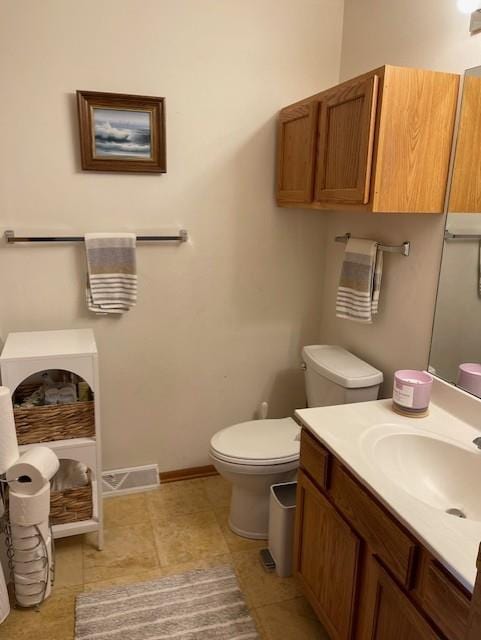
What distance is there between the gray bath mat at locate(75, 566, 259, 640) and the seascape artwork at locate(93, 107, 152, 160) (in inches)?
71.3

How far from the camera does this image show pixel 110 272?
86.7 inches

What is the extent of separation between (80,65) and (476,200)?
165 cm

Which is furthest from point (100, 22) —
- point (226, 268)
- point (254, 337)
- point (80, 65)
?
point (254, 337)

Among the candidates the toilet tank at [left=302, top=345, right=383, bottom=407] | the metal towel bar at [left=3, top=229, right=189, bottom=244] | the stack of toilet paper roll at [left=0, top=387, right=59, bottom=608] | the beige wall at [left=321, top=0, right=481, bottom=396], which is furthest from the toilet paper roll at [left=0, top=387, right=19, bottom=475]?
the beige wall at [left=321, top=0, right=481, bottom=396]

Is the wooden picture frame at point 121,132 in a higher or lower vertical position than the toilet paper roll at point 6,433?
higher

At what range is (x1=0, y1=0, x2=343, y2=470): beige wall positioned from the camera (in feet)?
Answer: 6.68

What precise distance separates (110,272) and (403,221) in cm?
128

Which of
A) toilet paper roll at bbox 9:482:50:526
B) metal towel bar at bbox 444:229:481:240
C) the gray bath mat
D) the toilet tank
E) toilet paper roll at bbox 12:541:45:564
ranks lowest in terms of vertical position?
the gray bath mat

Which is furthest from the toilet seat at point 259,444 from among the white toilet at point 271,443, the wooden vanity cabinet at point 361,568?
the wooden vanity cabinet at point 361,568

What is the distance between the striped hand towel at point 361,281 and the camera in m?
2.05

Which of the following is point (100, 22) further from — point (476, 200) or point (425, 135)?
point (476, 200)

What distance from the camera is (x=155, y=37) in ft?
6.95

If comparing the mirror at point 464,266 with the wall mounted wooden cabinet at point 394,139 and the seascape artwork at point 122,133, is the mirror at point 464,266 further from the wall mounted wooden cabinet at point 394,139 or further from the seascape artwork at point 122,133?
the seascape artwork at point 122,133

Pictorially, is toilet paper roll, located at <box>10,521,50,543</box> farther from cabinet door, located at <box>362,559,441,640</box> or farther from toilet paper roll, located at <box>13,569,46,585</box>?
cabinet door, located at <box>362,559,441,640</box>
